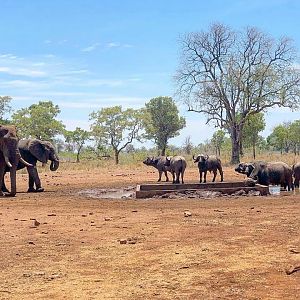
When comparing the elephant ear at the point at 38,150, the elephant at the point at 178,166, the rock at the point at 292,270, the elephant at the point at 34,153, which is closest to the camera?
the rock at the point at 292,270

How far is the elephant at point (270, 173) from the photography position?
21672 mm

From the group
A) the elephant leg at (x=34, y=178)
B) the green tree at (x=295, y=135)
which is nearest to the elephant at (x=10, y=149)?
the elephant leg at (x=34, y=178)

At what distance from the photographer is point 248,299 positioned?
6410 millimetres

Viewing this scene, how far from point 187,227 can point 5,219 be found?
4.48 m

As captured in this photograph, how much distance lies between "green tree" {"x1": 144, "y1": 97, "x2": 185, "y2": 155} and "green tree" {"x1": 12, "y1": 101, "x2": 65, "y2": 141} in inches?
485

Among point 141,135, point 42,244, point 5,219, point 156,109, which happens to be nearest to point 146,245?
point 42,244

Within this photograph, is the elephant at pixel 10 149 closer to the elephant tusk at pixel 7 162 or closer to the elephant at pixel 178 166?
the elephant tusk at pixel 7 162

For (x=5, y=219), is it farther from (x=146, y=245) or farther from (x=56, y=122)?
(x=56, y=122)

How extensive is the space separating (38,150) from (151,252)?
44.7 ft

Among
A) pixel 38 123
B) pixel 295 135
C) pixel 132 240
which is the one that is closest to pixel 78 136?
pixel 38 123

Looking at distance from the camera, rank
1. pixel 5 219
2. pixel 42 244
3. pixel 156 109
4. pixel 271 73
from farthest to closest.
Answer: pixel 156 109
pixel 271 73
pixel 5 219
pixel 42 244

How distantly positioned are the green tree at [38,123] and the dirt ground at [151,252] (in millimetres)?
50872

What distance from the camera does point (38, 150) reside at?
21938 millimetres

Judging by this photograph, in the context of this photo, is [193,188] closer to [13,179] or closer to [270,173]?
[270,173]
